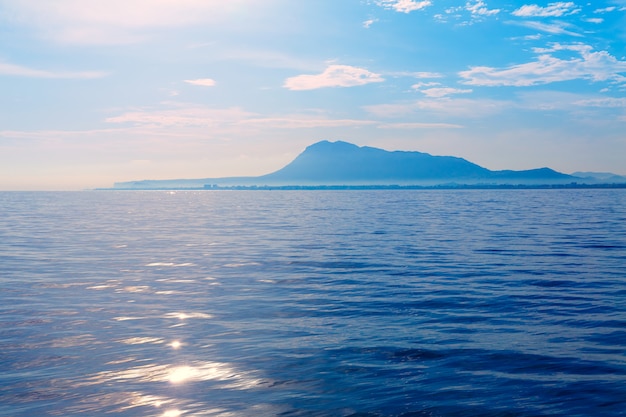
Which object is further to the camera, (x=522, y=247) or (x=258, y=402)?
(x=522, y=247)

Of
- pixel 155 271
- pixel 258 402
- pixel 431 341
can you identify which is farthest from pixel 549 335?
pixel 155 271

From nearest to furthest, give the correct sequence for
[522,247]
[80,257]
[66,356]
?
[66,356] → [80,257] → [522,247]

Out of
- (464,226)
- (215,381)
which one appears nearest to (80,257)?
(215,381)

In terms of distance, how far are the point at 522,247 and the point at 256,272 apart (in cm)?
1875

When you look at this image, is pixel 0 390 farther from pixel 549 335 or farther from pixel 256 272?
pixel 256 272

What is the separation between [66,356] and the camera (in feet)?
44.8

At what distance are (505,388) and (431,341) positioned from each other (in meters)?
3.38

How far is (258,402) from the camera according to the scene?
10.8 metres

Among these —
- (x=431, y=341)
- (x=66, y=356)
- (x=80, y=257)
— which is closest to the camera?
(x=66, y=356)

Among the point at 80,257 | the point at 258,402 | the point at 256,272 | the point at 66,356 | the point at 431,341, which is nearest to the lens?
the point at 258,402

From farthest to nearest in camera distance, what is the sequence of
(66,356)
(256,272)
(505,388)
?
(256,272), (66,356), (505,388)

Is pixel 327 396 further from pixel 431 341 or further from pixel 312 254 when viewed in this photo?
pixel 312 254

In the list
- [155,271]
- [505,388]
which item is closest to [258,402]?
[505,388]

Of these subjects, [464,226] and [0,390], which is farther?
[464,226]
